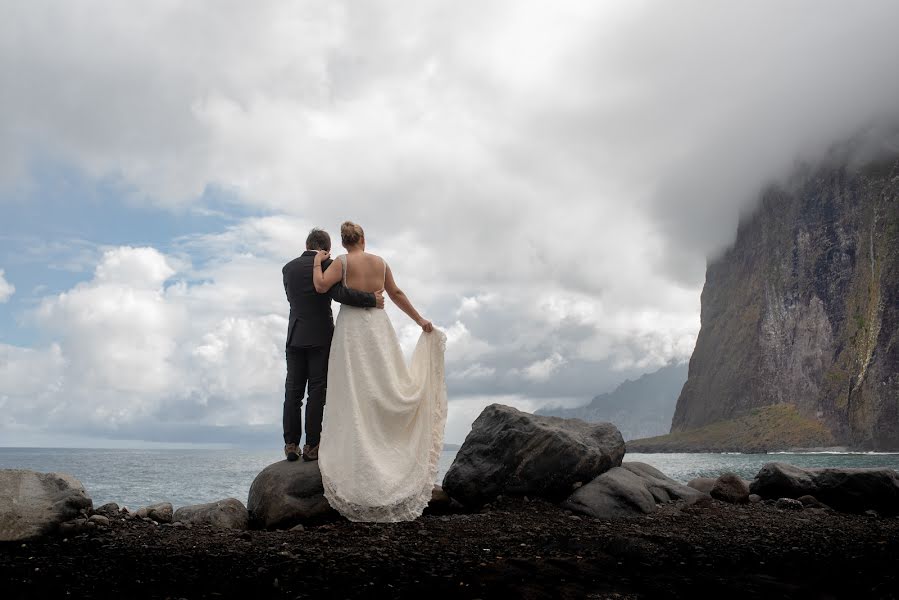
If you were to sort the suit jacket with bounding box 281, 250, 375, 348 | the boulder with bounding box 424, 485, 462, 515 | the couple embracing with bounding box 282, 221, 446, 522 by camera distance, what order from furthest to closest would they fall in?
the boulder with bounding box 424, 485, 462, 515 → the suit jacket with bounding box 281, 250, 375, 348 → the couple embracing with bounding box 282, 221, 446, 522

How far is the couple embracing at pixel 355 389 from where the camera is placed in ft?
31.3

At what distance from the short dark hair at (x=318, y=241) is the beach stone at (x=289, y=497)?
10.1 feet

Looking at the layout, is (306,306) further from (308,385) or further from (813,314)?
(813,314)

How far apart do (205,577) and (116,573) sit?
2.80 ft

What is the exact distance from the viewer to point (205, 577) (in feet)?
20.7

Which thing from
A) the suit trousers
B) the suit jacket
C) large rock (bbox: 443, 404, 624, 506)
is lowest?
large rock (bbox: 443, 404, 624, 506)

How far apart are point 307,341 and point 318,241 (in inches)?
58.6

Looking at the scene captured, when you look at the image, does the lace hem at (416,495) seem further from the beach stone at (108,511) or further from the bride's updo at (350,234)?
the beach stone at (108,511)

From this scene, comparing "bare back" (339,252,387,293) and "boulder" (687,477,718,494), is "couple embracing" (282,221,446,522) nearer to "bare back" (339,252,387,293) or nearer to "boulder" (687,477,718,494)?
"bare back" (339,252,387,293)

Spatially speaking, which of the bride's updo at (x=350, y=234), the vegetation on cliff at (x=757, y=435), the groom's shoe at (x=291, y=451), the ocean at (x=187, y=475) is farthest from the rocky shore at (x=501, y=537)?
the vegetation on cliff at (x=757, y=435)

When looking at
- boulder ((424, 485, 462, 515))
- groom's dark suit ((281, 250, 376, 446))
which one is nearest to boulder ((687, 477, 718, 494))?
boulder ((424, 485, 462, 515))

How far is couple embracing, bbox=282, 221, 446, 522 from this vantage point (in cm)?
955

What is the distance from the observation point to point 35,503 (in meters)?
8.59

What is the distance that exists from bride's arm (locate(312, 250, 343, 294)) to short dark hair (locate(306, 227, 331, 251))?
497mm
